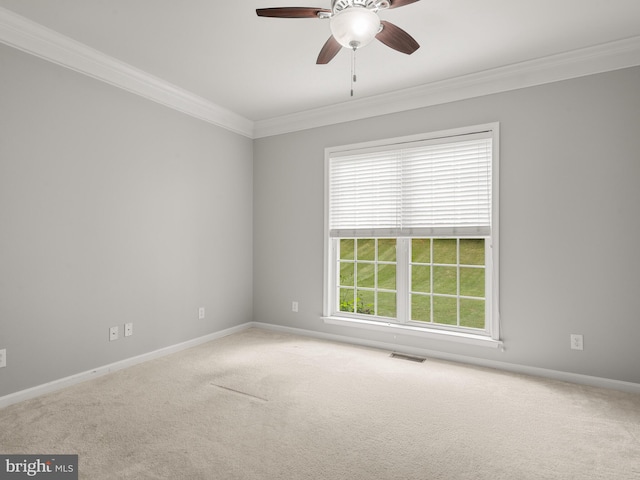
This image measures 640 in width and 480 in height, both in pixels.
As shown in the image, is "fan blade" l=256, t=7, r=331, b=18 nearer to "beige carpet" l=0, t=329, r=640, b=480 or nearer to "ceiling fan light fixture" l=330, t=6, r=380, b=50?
"ceiling fan light fixture" l=330, t=6, r=380, b=50

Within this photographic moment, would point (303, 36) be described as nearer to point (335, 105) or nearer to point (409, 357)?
point (335, 105)

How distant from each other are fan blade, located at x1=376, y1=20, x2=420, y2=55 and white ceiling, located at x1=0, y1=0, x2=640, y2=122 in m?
0.38

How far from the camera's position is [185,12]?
2.48m

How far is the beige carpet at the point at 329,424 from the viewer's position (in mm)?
1912

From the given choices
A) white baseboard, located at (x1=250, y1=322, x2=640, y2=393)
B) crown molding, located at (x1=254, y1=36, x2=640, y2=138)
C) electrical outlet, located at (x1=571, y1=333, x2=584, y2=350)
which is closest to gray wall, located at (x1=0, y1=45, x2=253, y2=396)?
crown molding, located at (x1=254, y1=36, x2=640, y2=138)

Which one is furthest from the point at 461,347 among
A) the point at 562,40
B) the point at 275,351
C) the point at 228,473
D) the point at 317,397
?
the point at 562,40

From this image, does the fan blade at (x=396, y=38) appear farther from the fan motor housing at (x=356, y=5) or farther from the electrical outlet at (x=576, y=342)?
the electrical outlet at (x=576, y=342)

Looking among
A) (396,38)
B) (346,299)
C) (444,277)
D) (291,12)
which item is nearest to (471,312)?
(444,277)

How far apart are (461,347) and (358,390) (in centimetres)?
129

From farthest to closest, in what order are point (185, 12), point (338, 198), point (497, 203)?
point (338, 198) → point (497, 203) → point (185, 12)

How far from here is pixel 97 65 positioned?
308 cm

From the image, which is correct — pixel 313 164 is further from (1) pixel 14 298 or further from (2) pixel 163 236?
(1) pixel 14 298

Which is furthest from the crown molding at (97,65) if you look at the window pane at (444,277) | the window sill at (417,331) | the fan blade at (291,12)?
the window pane at (444,277)

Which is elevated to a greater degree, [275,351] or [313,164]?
[313,164]
